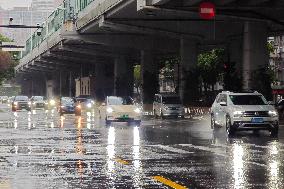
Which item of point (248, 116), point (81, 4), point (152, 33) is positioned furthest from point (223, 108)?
point (81, 4)

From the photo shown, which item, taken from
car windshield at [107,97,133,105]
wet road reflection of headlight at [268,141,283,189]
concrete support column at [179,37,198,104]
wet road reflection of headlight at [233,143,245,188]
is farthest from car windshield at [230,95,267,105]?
concrete support column at [179,37,198,104]

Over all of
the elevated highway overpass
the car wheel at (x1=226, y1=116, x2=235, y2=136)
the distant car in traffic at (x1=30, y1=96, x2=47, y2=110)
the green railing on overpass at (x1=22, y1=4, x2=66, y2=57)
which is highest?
the green railing on overpass at (x1=22, y1=4, x2=66, y2=57)

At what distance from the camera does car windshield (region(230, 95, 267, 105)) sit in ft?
104

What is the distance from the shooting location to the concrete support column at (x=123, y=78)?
97500mm

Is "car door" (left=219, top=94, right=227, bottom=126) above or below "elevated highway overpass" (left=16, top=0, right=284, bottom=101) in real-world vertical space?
below

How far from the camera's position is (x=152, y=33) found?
2778 inches

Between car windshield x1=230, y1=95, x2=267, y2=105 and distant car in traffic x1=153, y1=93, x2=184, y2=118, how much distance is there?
23.9 metres

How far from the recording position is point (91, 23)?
73375mm

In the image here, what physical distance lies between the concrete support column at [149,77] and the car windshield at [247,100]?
53813 mm

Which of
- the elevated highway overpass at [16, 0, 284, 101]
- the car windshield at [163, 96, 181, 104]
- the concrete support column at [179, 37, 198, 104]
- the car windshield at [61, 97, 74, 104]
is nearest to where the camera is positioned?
the elevated highway overpass at [16, 0, 284, 101]

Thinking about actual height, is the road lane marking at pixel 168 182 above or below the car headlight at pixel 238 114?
below

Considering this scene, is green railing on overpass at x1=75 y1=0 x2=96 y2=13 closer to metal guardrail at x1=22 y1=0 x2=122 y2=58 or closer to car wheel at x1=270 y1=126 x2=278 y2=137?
metal guardrail at x1=22 y1=0 x2=122 y2=58

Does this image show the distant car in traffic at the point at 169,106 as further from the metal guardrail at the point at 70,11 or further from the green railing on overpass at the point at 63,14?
the green railing on overpass at the point at 63,14

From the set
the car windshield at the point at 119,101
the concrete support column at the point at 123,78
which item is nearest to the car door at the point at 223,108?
the car windshield at the point at 119,101
